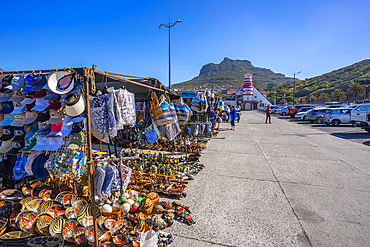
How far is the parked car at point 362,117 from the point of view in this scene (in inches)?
479

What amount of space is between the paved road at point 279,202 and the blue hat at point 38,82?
3.40 meters

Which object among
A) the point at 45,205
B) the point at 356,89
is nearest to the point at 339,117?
the point at 45,205

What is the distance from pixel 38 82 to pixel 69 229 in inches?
101

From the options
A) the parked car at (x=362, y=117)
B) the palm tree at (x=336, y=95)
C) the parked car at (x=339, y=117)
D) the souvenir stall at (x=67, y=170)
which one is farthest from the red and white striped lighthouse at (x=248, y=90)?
the souvenir stall at (x=67, y=170)

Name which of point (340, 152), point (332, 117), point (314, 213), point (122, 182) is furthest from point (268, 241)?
point (332, 117)

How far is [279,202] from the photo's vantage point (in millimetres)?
4102

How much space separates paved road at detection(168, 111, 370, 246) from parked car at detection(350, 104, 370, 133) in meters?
6.75

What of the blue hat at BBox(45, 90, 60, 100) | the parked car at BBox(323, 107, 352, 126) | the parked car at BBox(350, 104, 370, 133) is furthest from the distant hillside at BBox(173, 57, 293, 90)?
the blue hat at BBox(45, 90, 60, 100)

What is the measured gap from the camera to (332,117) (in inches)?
704

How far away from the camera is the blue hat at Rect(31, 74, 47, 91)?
3.22 meters

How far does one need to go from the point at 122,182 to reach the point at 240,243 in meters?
2.17

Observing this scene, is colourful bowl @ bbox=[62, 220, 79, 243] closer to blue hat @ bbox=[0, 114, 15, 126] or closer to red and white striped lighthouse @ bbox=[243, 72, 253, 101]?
blue hat @ bbox=[0, 114, 15, 126]

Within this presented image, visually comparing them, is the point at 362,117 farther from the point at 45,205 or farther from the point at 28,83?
the point at 28,83

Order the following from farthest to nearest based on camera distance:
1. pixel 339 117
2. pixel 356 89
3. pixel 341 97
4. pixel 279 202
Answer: pixel 341 97
pixel 356 89
pixel 339 117
pixel 279 202
